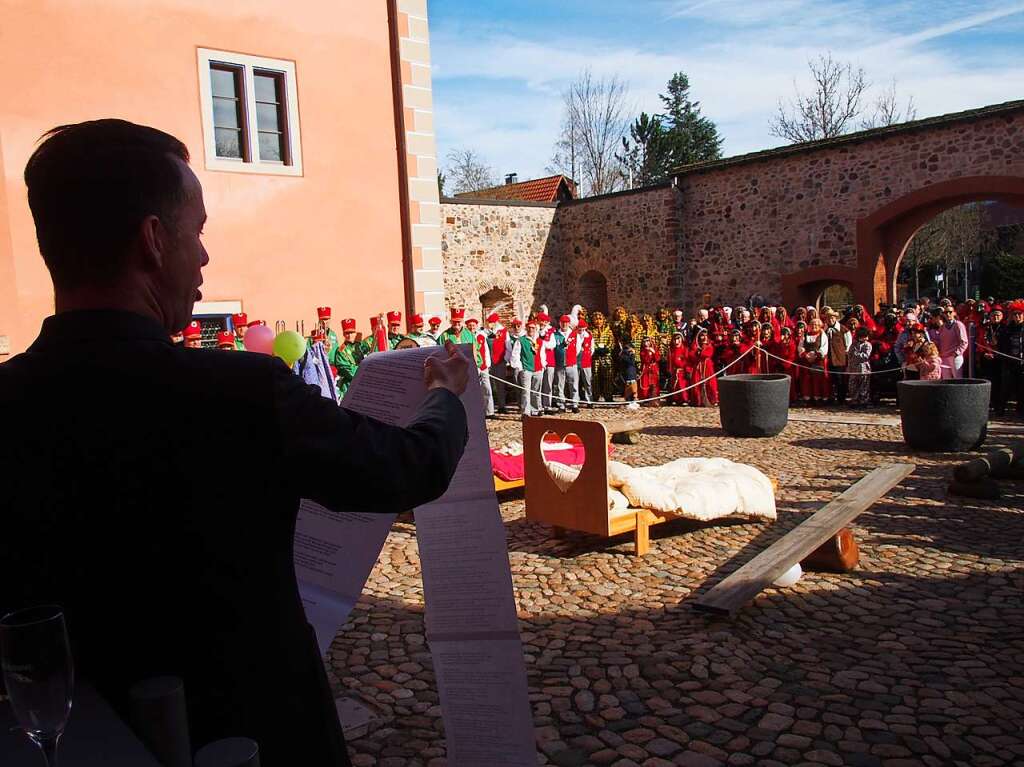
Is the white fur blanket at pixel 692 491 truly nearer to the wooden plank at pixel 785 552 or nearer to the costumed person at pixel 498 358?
the wooden plank at pixel 785 552

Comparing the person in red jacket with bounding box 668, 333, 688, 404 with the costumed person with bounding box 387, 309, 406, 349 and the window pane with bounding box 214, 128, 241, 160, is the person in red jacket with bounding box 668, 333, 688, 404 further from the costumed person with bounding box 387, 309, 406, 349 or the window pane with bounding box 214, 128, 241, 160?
the window pane with bounding box 214, 128, 241, 160

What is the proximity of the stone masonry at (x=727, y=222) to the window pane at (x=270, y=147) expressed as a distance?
395 inches

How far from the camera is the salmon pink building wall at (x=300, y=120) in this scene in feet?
29.5

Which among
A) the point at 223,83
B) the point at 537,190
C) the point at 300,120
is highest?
the point at 537,190

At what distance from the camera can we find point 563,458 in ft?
24.5

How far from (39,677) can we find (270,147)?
34.5 ft

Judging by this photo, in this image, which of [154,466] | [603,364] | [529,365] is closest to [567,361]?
[529,365]

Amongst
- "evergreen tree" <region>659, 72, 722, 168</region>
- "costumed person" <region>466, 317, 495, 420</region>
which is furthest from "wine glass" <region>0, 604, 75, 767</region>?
"evergreen tree" <region>659, 72, 722, 168</region>

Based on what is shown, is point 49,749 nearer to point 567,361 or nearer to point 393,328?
point 393,328

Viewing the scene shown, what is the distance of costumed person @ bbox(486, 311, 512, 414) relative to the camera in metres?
15.1

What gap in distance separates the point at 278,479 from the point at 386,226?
10621 millimetres

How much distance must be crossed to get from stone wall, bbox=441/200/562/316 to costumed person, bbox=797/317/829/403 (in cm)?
939

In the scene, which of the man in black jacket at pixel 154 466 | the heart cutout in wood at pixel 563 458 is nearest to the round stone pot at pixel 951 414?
the heart cutout in wood at pixel 563 458

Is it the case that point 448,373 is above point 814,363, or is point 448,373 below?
above
